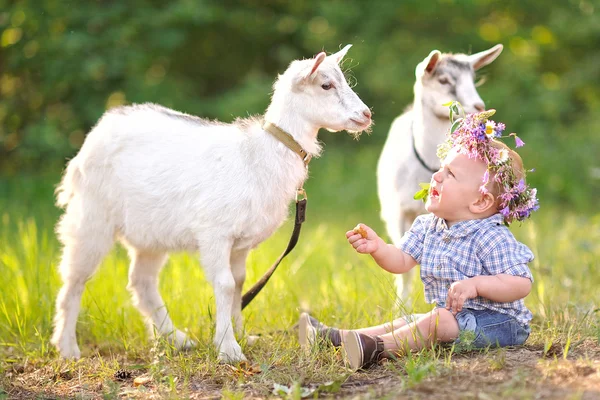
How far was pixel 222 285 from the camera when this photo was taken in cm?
382

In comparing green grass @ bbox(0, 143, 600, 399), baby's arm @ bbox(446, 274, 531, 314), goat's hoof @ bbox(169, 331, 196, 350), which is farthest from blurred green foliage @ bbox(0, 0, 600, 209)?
baby's arm @ bbox(446, 274, 531, 314)

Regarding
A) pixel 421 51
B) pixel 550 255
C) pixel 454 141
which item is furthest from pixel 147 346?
pixel 421 51

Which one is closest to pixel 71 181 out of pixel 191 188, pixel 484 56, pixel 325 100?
pixel 191 188

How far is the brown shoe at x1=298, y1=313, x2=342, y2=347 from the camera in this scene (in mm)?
3707

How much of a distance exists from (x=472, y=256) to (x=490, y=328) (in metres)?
0.34

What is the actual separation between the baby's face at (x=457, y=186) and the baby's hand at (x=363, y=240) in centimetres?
31

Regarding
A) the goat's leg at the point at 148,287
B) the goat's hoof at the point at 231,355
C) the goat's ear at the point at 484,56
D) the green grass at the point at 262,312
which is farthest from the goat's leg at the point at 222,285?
the goat's ear at the point at 484,56

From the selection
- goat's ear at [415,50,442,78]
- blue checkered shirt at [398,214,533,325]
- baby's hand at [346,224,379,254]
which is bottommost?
blue checkered shirt at [398,214,533,325]

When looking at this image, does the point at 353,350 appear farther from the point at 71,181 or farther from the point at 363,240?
the point at 71,181

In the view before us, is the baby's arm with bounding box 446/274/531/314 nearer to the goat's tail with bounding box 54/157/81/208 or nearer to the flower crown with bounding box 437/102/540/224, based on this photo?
the flower crown with bounding box 437/102/540/224

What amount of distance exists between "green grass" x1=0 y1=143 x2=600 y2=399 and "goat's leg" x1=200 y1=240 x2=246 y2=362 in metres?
0.11

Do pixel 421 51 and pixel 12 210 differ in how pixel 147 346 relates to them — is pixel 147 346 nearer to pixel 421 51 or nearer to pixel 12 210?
pixel 12 210

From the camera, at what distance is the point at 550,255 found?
6.07 metres

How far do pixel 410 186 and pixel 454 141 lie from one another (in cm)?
132
